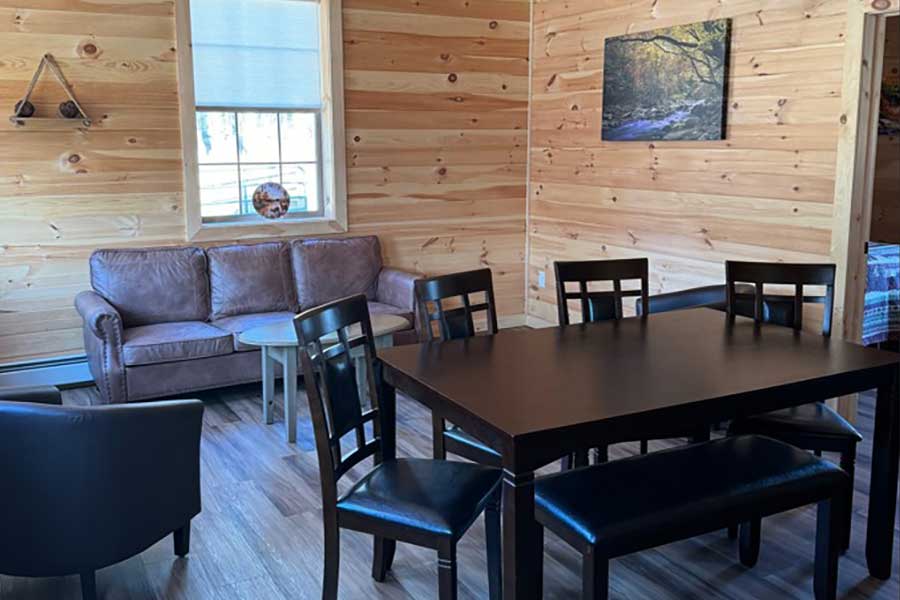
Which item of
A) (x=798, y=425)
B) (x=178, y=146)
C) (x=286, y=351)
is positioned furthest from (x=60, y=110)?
(x=798, y=425)

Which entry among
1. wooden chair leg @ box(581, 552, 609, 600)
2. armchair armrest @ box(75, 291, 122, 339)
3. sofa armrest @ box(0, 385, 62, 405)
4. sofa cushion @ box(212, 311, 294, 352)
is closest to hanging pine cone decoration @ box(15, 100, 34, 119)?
armchair armrest @ box(75, 291, 122, 339)

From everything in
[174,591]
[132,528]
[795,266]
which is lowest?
[174,591]

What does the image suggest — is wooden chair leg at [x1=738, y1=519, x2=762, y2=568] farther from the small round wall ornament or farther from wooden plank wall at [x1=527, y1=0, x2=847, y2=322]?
the small round wall ornament

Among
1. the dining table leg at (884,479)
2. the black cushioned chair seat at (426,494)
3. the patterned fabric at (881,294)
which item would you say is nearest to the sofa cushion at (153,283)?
the black cushioned chair seat at (426,494)

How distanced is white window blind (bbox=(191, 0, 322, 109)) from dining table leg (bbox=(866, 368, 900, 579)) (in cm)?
399

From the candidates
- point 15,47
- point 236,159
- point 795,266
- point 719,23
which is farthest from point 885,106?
point 15,47

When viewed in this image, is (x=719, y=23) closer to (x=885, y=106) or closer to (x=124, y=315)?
(x=885, y=106)

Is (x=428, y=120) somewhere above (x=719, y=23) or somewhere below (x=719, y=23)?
below

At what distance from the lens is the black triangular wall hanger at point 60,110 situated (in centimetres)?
455

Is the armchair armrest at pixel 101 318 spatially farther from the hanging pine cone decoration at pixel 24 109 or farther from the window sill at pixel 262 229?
the hanging pine cone decoration at pixel 24 109

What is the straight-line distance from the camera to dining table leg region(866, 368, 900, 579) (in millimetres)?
2664

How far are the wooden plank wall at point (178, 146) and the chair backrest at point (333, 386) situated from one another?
2879 millimetres

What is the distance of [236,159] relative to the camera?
5.36 meters

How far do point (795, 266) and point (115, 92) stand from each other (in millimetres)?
3813
